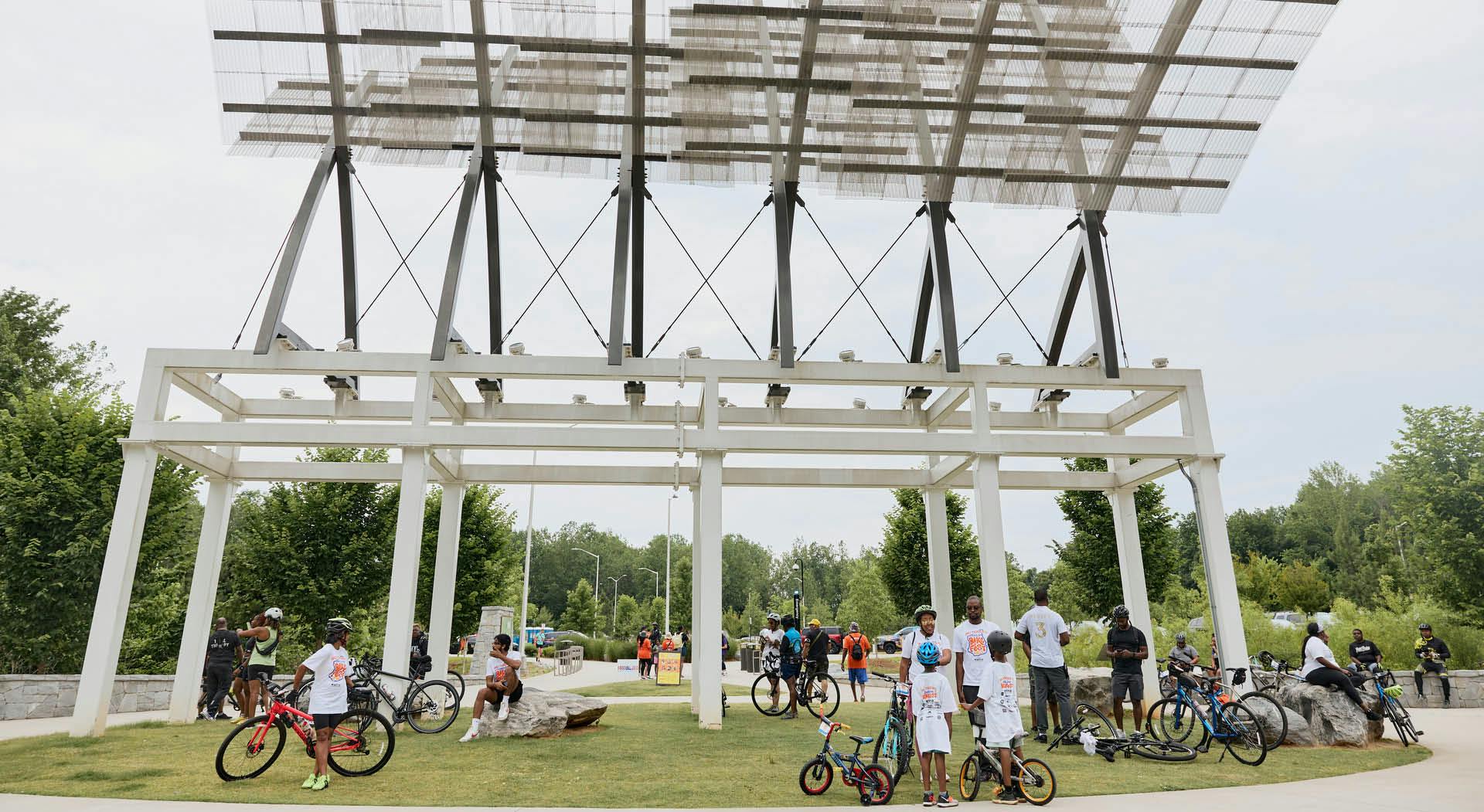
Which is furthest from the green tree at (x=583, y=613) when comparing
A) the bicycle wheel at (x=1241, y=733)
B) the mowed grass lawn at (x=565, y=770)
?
the bicycle wheel at (x=1241, y=733)

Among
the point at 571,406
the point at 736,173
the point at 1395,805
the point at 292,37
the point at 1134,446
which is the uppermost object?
A: the point at 292,37

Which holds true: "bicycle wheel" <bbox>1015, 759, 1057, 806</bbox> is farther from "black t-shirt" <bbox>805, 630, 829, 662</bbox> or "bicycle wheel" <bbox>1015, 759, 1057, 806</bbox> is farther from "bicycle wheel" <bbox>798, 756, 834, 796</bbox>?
"black t-shirt" <bbox>805, 630, 829, 662</bbox>

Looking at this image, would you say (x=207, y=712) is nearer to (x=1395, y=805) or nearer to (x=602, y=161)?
(x=602, y=161)

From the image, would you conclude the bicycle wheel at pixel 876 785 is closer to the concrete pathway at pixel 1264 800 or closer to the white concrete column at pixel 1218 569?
the concrete pathway at pixel 1264 800

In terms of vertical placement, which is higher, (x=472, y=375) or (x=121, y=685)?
(x=472, y=375)

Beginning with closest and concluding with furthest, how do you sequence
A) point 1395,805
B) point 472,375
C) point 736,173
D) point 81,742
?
point 1395,805
point 81,742
point 472,375
point 736,173

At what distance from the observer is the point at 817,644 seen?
616 inches

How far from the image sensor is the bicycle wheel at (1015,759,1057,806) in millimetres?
7859

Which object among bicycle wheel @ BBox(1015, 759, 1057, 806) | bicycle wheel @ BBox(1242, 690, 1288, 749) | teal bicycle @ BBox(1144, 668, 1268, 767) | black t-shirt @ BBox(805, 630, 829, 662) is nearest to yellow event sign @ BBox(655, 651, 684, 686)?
black t-shirt @ BBox(805, 630, 829, 662)

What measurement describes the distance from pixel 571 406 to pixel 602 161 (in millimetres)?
4924

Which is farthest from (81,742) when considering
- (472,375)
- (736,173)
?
(736,173)

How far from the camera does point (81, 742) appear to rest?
39.1 feet

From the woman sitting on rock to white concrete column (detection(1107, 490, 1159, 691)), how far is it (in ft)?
14.8

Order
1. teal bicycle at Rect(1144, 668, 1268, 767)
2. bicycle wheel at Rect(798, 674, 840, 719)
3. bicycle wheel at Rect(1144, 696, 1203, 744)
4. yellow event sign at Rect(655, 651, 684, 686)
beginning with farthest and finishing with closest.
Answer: yellow event sign at Rect(655, 651, 684, 686)
bicycle wheel at Rect(798, 674, 840, 719)
bicycle wheel at Rect(1144, 696, 1203, 744)
teal bicycle at Rect(1144, 668, 1268, 767)
